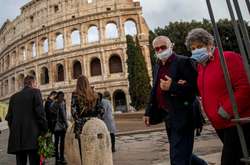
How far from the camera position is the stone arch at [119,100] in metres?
37.0

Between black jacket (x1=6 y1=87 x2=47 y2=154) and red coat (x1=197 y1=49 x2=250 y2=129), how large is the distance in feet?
9.99

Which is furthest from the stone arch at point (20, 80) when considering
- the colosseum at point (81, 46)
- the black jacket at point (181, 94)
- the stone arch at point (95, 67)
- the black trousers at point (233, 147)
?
the black trousers at point (233, 147)

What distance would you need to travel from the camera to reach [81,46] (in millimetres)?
38781

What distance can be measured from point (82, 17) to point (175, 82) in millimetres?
37026

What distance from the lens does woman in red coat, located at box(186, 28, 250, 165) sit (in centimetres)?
259

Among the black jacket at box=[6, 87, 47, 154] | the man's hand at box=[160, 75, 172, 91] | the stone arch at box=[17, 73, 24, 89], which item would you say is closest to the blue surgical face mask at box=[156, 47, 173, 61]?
the man's hand at box=[160, 75, 172, 91]

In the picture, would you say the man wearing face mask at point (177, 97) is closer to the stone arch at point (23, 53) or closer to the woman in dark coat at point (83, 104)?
the woman in dark coat at point (83, 104)

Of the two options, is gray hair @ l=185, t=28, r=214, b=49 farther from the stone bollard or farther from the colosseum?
the colosseum

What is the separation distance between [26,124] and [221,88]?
343cm

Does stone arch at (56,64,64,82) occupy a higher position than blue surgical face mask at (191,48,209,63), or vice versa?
stone arch at (56,64,64,82)

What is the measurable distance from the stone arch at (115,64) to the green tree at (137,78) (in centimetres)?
654

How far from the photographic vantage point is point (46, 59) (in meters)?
40.8

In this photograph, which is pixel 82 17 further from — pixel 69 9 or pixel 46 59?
pixel 46 59

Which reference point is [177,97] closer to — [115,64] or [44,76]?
[115,64]
